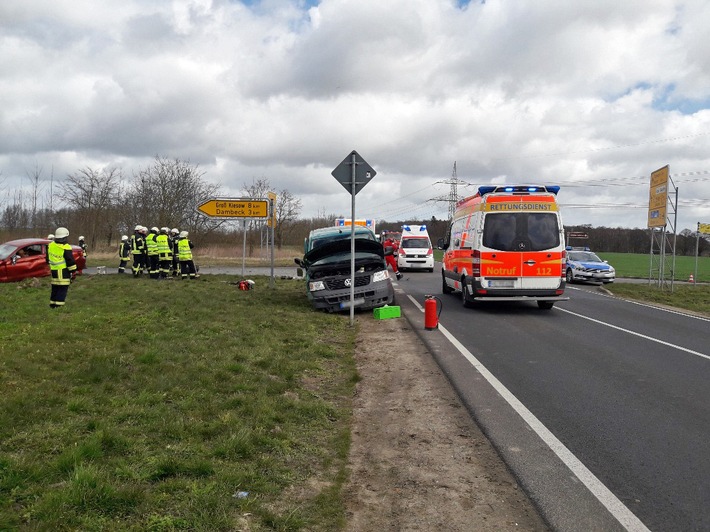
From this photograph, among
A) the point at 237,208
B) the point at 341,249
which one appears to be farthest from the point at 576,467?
the point at 237,208

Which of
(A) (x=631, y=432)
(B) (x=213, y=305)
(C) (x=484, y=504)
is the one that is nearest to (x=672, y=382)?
(A) (x=631, y=432)

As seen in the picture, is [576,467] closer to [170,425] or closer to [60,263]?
[170,425]

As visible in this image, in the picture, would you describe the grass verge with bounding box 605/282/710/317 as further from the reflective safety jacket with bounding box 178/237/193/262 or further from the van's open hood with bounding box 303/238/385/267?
the reflective safety jacket with bounding box 178/237/193/262

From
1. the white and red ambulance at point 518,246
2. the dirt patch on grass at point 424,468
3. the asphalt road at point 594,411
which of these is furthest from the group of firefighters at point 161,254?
the dirt patch on grass at point 424,468

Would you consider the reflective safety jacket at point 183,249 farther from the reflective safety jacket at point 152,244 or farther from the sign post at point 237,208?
the sign post at point 237,208

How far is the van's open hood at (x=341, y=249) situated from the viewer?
43.4ft

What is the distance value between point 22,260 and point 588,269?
2291cm

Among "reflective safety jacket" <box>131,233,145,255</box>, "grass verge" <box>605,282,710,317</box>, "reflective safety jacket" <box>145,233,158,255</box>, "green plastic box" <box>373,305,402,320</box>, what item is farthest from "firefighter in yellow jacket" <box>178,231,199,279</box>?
"grass verge" <box>605,282,710,317</box>

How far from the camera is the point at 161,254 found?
19.6 meters

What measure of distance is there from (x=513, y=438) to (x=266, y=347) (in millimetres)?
4352

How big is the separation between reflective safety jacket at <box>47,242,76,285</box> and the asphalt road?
22.6 feet

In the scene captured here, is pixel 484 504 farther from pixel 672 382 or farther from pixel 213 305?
pixel 213 305

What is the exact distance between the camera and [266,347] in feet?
27.1

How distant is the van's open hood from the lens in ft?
43.4
